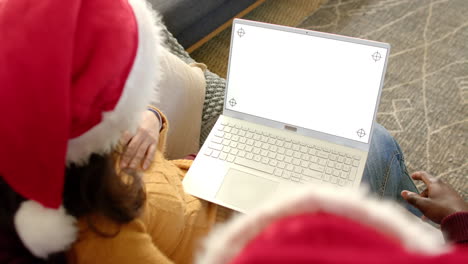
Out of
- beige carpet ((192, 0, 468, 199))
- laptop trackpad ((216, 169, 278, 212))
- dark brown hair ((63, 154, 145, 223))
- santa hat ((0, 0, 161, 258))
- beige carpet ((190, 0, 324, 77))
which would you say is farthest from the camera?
beige carpet ((190, 0, 324, 77))

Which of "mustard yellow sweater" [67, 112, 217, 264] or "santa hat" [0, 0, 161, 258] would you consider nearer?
"santa hat" [0, 0, 161, 258]

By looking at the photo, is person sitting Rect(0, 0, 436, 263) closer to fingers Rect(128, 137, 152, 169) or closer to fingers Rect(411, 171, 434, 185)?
fingers Rect(128, 137, 152, 169)

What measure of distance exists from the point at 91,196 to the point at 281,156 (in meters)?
0.45

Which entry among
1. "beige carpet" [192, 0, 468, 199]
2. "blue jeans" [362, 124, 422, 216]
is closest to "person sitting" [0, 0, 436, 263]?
"blue jeans" [362, 124, 422, 216]

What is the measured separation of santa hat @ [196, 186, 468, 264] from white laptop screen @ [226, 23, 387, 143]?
507mm

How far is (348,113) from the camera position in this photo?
0.86m

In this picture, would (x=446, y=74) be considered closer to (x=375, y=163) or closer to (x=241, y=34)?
(x=375, y=163)

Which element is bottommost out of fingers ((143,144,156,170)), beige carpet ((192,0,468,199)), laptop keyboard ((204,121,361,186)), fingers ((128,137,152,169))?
beige carpet ((192,0,468,199))

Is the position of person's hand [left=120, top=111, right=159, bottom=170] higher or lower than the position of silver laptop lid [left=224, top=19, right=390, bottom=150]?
lower

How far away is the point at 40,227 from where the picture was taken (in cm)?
52

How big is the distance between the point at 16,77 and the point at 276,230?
1.18 ft

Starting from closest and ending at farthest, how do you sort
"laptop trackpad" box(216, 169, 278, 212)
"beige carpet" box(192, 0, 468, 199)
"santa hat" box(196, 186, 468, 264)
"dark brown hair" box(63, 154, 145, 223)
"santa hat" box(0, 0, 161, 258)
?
1. "santa hat" box(196, 186, 468, 264)
2. "santa hat" box(0, 0, 161, 258)
3. "dark brown hair" box(63, 154, 145, 223)
4. "laptop trackpad" box(216, 169, 278, 212)
5. "beige carpet" box(192, 0, 468, 199)

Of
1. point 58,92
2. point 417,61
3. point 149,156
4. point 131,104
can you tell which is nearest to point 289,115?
point 149,156

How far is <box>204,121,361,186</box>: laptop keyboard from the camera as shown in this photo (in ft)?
2.85
